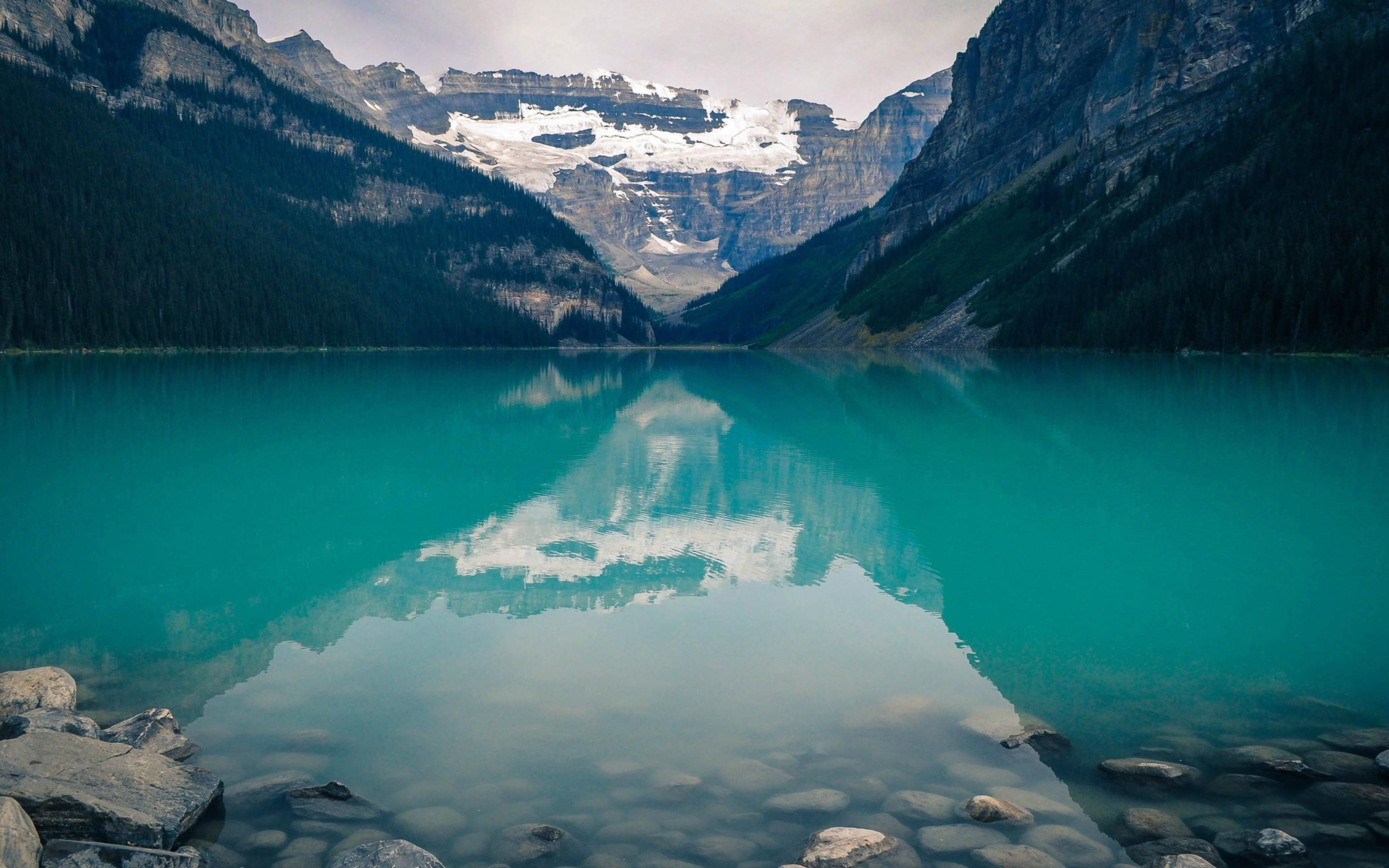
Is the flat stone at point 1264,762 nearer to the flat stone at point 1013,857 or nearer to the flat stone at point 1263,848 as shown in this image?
the flat stone at point 1263,848

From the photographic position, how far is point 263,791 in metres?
10.3

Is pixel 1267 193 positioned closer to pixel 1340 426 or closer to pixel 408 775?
pixel 1340 426

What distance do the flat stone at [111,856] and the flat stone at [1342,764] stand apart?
41.8 ft

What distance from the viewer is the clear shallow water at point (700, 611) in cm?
1083

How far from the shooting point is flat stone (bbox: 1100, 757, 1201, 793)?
10.2m

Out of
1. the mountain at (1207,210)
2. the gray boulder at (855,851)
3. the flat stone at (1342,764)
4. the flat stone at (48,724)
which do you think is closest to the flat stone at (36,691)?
→ the flat stone at (48,724)

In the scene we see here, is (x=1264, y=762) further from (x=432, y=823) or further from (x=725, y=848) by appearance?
(x=432, y=823)

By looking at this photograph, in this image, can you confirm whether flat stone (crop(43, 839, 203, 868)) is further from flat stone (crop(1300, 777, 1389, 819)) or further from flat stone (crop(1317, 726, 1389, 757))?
flat stone (crop(1317, 726, 1389, 757))

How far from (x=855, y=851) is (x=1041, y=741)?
411 centimetres

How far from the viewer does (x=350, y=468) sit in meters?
34.4

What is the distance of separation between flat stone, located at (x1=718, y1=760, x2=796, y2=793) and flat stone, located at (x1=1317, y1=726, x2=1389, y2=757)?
712cm

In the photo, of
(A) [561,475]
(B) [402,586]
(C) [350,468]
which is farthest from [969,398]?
(B) [402,586]

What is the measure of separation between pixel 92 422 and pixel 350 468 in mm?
21008

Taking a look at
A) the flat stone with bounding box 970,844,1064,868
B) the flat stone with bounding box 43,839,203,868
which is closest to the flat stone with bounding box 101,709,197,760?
the flat stone with bounding box 43,839,203,868
